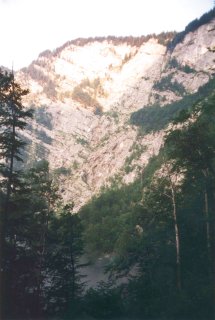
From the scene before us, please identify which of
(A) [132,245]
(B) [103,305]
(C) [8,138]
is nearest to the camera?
(B) [103,305]

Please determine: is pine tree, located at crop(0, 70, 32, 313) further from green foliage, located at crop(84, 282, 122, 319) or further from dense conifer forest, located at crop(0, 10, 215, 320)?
green foliage, located at crop(84, 282, 122, 319)

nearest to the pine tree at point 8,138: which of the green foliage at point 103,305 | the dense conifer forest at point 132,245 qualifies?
the dense conifer forest at point 132,245

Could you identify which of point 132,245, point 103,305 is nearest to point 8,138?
point 103,305

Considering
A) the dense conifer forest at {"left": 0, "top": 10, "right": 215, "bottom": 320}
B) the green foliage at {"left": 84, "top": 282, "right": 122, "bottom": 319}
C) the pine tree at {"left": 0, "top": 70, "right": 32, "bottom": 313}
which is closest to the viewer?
the green foliage at {"left": 84, "top": 282, "right": 122, "bottom": 319}

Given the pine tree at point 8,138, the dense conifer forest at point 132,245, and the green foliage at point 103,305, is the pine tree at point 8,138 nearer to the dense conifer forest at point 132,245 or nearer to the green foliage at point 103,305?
the dense conifer forest at point 132,245

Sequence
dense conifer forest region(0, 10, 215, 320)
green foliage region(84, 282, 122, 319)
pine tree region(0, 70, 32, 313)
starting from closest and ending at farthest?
green foliage region(84, 282, 122, 319)
pine tree region(0, 70, 32, 313)
dense conifer forest region(0, 10, 215, 320)

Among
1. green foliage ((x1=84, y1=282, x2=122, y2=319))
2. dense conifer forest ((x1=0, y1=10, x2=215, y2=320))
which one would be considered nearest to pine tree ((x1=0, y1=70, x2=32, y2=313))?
dense conifer forest ((x1=0, y1=10, x2=215, y2=320))

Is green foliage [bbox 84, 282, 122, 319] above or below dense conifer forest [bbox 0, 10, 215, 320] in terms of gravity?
below

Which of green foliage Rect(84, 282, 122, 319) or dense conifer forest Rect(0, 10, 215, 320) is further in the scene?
dense conifer forest Rect(0, 10, 215, 320)

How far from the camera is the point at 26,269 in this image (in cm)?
2612

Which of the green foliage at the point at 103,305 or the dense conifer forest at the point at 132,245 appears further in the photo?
the dense conifer forest at the point at 132,245

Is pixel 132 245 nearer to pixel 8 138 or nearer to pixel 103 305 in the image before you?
pixel 103 305

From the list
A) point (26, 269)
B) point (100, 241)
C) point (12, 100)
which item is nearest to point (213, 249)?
point (26, 269)

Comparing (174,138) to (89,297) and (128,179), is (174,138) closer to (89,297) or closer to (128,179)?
(89,297)
